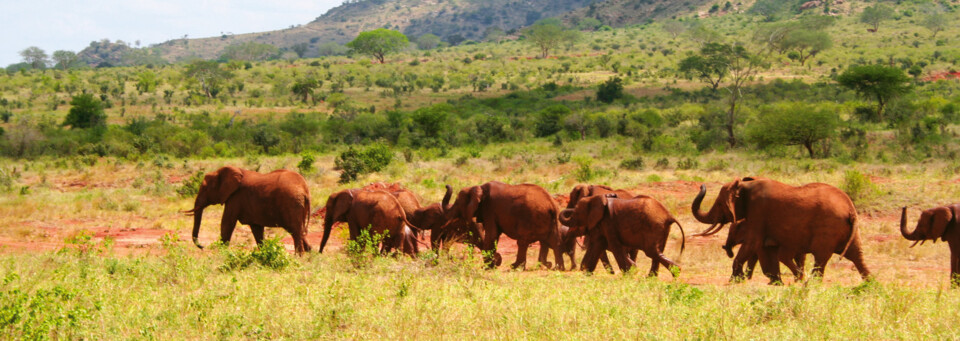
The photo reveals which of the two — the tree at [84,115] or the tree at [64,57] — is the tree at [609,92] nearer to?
the tree at [84,115]

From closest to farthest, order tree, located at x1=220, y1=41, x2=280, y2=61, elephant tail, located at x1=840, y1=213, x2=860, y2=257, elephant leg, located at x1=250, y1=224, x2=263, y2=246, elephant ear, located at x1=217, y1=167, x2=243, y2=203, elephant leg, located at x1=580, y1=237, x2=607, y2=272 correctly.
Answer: elephant tail, located at x1=840, y1=213, x2=860, y2=257 < elephant leg, located at x1=580, y1=237, x2=607, y2=272 < elephant ear, located at x1=217, y1=167, x2=243, y2=203 < elephant leg, located at x1=250, y1=224, x2=263, y2=246 < tree, located at x1=220, y1=41, x2=280, y2=61

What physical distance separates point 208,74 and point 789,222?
2320 inches

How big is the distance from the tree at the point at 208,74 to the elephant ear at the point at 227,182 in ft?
163

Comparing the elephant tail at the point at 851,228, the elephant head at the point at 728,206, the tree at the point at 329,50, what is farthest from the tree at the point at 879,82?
the tree at the point at 329,50

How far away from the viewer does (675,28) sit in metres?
101

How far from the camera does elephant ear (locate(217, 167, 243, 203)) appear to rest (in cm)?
1080

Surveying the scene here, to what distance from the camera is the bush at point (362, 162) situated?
70.6ft

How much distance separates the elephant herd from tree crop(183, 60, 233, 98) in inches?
1974

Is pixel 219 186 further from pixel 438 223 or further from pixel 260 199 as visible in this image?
pixel 438 223

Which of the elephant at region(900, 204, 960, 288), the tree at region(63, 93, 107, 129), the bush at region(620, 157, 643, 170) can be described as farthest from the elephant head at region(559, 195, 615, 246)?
the tree at region(63, 93, 107, 129)

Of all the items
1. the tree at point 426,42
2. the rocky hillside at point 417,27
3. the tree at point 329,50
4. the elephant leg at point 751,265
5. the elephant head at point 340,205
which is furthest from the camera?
the rocky hillside at point 417,27

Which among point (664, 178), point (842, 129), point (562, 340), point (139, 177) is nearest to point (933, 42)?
point (842, 129)

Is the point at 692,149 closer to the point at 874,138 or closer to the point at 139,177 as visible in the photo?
the point at 874,138

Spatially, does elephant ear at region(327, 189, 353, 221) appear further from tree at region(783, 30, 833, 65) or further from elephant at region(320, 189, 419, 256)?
tree at region(783, 30, 833, 65)
